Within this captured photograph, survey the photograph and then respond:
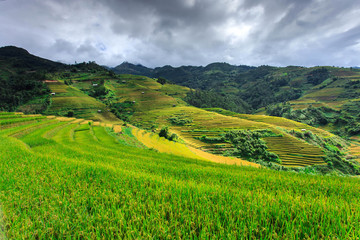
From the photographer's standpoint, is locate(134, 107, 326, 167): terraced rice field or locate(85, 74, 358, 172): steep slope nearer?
locate(134, 107, 326, 167): terraced rice field

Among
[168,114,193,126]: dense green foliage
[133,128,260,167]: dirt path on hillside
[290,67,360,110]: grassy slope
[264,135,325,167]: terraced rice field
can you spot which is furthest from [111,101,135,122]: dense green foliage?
[290,67,360,110]: grassy slope

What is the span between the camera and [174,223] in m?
1.64

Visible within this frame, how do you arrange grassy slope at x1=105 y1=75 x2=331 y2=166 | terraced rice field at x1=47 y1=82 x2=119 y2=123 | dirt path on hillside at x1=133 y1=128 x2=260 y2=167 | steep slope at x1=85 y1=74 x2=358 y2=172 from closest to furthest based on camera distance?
1. dirt path on hillside at x1=133 y1=128 x2=260 y2=167
2. grassy slope at x1=105 y1=75 x2=331 y2=166
3. steep slope at x1=85 y1=74 x2=358 y2=172
4. terraced rice field at x1=47 y1=82 x2=119 y2=123

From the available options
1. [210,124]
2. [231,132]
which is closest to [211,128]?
[210,124]

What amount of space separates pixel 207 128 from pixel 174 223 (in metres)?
74.1

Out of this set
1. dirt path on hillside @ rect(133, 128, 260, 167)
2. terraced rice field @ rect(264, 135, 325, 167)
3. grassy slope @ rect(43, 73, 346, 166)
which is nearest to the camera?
dirt path on hillside @ rect(133, 128, 260, 167)

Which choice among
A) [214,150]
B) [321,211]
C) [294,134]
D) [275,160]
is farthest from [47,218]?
[294,134]

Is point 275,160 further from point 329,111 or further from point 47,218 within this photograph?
point 329,111

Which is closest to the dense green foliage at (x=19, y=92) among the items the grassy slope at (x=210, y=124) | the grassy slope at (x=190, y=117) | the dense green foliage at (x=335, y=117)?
the grassy slope at (x=190, y=117)

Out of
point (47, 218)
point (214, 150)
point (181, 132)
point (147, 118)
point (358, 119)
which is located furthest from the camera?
point (358, 119)

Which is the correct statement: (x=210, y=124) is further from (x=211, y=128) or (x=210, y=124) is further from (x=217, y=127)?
(x=211, y=128)

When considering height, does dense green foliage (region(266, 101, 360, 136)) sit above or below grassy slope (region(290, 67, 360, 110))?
below

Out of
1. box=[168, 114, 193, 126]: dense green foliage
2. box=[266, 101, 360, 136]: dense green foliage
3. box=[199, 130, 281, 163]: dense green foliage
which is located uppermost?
box=[266, 101, 360, 136]: dense green foliage

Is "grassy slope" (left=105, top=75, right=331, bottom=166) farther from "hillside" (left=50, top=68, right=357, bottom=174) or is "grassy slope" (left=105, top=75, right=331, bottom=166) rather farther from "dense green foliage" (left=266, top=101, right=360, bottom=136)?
"dense green foliage" (left=266, top=101, right=360, bottom=136)
